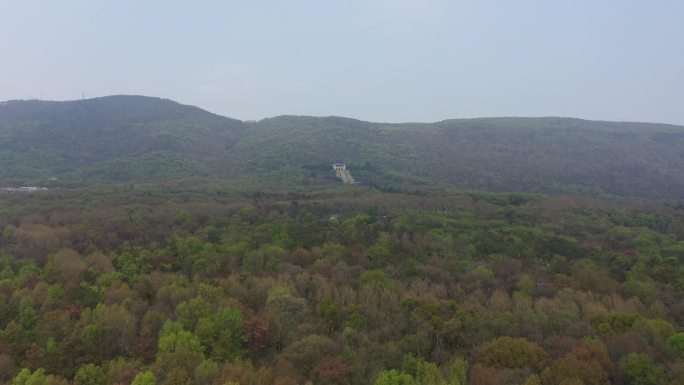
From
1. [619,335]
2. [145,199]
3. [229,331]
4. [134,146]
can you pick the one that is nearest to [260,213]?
[145,199]

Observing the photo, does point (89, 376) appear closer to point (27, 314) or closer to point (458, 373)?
point (27, 314)

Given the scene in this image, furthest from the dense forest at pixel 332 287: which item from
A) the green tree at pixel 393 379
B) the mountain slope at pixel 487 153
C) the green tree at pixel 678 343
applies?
the mountain slope at pixel 487 153

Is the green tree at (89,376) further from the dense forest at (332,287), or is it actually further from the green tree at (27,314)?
the green tree at (27,314)

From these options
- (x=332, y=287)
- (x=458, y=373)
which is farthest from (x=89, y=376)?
(x=458, y=373)

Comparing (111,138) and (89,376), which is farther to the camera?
(111,138)

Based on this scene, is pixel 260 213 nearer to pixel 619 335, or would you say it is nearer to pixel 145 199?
pixel 145 199

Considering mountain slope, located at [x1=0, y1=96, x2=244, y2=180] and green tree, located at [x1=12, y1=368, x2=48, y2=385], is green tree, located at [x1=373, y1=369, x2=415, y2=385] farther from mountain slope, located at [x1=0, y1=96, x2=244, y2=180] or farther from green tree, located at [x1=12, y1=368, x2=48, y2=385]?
mountain slope, located at [x1=0, y1=96, x2=244, y2=180]
